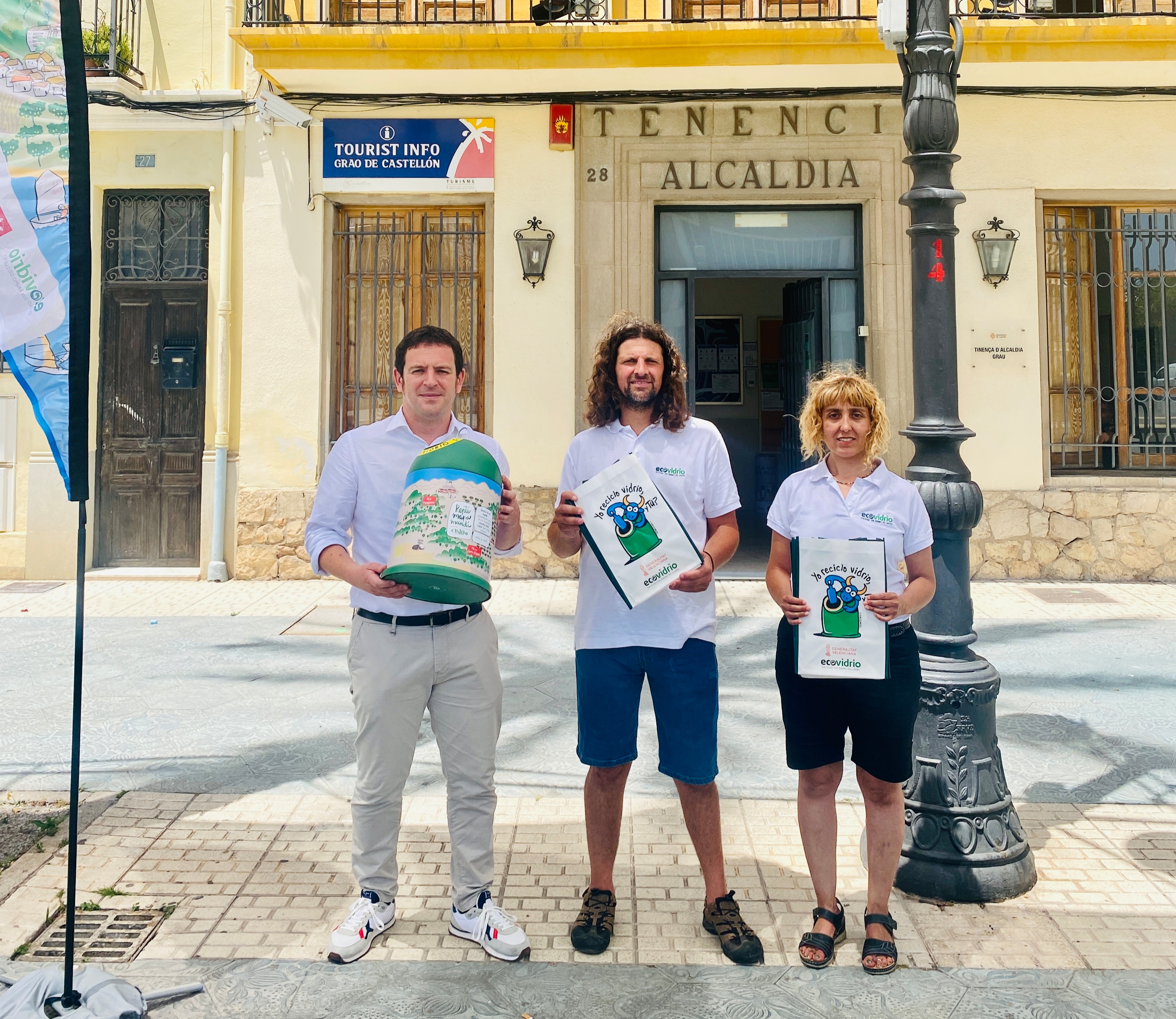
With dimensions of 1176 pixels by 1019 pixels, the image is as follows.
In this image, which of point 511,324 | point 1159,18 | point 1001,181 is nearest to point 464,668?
point 511,324

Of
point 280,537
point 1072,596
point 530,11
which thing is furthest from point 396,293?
point 1072,596

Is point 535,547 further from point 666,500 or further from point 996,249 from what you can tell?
point 666,500

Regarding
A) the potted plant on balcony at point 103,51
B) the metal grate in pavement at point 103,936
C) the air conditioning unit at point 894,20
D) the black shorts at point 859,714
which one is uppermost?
the potted plant on balcony at point 103,51

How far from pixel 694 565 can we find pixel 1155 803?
2632mm

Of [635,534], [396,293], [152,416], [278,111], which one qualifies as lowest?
[635,534]

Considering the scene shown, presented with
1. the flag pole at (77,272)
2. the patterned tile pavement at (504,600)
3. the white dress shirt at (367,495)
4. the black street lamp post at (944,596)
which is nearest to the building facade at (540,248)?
the patterned tile pavement at (504,600)

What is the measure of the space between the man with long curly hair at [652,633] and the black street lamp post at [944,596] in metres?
0.80

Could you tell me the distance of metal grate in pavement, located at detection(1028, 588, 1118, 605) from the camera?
8469 millimetres

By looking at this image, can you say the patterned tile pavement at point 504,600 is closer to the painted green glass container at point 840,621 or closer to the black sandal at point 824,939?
the black sandal at point 824,939

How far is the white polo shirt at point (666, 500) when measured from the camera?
298 centimetres

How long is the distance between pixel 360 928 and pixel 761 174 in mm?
8692

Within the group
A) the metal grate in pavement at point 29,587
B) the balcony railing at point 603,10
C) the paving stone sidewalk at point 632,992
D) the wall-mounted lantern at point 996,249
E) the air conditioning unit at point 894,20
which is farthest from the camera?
the wall-mounted lantern at point 996,249

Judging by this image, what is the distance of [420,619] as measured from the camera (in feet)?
9.73

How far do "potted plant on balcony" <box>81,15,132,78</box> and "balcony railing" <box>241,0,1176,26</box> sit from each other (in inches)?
12.9
